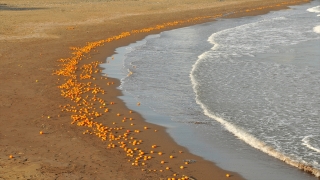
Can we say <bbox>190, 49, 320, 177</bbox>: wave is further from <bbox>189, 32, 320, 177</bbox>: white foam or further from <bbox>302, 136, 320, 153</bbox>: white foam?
<bbox>302, 136, 320, 153</bbox>: white foam

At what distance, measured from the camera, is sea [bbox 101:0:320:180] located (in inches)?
447

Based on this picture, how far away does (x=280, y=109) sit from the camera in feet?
49.0

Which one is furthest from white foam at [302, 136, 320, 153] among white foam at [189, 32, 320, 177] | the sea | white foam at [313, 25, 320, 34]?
white foam at [313, 25, 320, 34]

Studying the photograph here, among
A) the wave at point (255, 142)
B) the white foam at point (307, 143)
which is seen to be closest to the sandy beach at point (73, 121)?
the wave at point (255, 142)

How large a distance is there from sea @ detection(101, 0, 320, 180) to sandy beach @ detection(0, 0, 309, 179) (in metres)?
0.69

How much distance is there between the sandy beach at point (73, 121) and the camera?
408 inches

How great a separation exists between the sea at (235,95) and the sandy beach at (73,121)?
0.69 m

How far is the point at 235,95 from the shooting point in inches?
656

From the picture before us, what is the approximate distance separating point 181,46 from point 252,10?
27.1 meters

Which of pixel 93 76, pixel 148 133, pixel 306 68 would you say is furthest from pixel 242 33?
pixel 148 133

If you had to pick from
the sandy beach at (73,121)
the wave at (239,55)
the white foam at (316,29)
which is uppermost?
the sandy beach at (73,121)

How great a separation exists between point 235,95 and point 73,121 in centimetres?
567

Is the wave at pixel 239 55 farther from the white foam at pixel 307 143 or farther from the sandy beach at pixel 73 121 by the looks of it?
the sandy beach at pixel 73 121

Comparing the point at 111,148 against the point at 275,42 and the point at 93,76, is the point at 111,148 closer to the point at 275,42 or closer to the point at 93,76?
→ the point at 93,76
